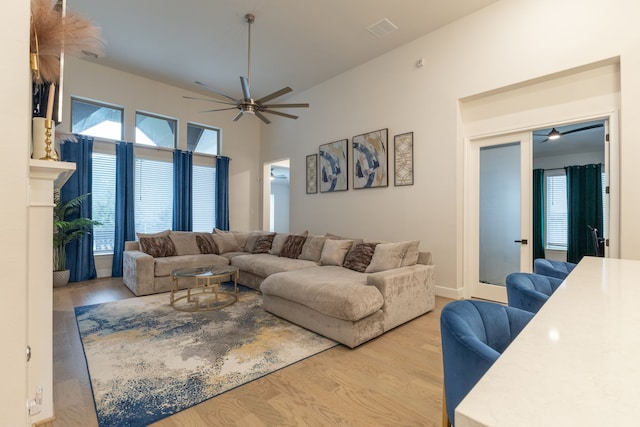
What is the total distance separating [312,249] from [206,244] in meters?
2.18

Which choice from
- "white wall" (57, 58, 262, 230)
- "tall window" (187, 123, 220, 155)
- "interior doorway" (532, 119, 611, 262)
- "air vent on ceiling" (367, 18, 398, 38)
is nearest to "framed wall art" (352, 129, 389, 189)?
"air vent on ceiling" (367, 18, 398, 38)

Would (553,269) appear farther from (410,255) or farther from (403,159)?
(403,159)

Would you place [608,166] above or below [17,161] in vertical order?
above

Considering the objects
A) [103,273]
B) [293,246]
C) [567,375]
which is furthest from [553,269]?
[103,273]

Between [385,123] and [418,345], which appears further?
[385,123]

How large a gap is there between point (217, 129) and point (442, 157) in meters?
5.07

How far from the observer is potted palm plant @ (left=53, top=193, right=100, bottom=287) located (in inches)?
185

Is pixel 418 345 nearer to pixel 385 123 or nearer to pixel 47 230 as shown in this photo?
pixel 47 230

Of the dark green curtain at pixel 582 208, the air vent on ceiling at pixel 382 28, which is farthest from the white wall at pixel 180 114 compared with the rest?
the dark green curtain at pixel 582 208

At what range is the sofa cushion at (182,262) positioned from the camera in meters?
4.42

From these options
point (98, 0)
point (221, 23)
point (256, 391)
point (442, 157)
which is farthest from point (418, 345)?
point (98, 0)

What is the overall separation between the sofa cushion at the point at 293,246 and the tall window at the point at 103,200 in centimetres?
333

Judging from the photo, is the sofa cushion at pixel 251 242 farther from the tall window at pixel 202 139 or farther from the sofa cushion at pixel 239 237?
the tall window at pixel 202 139

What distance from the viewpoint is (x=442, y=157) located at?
4.18 metres
